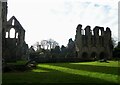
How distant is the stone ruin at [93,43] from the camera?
5606 centimetres

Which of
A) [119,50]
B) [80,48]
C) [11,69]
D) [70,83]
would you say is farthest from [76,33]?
[70,83]

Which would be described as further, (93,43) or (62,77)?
(93,43)

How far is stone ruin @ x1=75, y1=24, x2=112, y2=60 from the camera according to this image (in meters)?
56.1

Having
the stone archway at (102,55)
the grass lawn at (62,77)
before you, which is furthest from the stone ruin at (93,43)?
the grass lawn at (62,77)

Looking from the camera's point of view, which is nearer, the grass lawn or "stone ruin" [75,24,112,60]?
the grass lawn

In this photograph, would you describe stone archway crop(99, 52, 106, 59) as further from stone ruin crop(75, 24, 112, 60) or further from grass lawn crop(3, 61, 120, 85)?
grass lawn crop(3, 61, 120, 85)

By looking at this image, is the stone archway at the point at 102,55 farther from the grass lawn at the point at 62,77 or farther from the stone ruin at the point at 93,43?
the grass lawn at the point at 62,77

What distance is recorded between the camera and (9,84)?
743 centimetres

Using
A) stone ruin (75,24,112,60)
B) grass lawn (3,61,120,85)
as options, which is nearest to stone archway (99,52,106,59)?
stone ruin (75,24,112,60)

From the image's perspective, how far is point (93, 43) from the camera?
2274 inches

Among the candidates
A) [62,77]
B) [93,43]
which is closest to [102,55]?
[93,43]

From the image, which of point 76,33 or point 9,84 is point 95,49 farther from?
point 9,84

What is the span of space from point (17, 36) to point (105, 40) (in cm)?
2287

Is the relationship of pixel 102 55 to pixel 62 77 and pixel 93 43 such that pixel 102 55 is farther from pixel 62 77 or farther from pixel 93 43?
pixel 62 77
